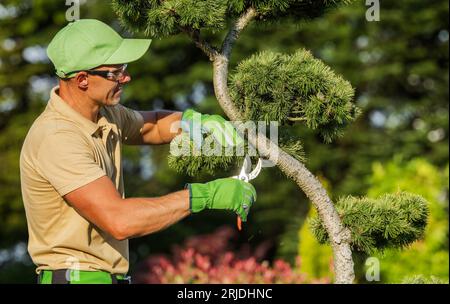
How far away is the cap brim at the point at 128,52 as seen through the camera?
3.12 metres

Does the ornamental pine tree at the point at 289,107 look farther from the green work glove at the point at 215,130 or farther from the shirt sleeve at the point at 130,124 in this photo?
the shirt sleeve at the point at 130,124

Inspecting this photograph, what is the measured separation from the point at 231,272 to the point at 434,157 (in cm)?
366

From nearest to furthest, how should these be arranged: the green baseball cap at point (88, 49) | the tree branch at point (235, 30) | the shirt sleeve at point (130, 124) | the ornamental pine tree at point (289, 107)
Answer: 1. the green baseball cap at point (88, 49)
2. the ornamental pine tree at point (289, 107)
3. the tree branch at point (235, 30)
4. the shirt sleeve at point (130, 124)

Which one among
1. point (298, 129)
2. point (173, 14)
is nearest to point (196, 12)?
point (173, 14)

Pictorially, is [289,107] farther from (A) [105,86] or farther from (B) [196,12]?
(A) [105,86]

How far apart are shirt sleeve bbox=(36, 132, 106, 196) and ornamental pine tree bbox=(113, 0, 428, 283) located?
0.49 meters

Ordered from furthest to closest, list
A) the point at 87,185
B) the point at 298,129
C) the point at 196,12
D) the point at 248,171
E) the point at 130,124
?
the point at 298,129 < the point at 130,124 < the point at 248,171 < the point at 196,12 < the point at 87,185

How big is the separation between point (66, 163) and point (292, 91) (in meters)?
1.00

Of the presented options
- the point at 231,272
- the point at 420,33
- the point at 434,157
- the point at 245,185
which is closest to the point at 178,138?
the point at 245,185

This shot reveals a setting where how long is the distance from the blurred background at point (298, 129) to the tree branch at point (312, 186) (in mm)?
4321

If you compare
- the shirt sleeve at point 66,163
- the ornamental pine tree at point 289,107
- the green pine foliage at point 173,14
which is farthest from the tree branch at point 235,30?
the shirt sleeve at point 66,163

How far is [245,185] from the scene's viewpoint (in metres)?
3.08

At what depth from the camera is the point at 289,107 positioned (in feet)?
10.7

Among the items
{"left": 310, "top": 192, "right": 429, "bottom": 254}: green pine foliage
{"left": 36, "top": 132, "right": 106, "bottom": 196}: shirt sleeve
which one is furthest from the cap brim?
{"left": 310, "top": 192, "right": 429, "bottom": 254}: green pine foliage
